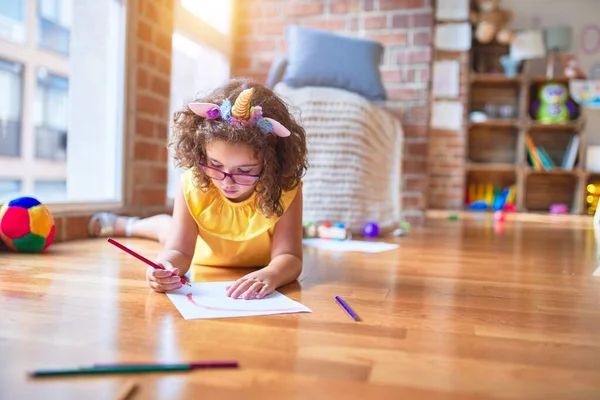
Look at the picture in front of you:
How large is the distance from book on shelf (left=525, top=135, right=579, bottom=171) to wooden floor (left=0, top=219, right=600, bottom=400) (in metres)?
3.94

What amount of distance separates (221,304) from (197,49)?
7.51 ft

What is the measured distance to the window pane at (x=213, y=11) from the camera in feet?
9.73

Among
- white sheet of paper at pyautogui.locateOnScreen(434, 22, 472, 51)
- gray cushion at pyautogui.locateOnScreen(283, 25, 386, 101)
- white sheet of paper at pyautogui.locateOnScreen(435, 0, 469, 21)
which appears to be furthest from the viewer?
white sheet of paper at pyautogui.locateOnScreen(434, 22, 472, 51)

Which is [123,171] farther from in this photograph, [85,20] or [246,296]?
[246,296]

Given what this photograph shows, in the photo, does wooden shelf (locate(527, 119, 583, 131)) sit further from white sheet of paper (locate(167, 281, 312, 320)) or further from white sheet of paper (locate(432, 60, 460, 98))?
white sheet of paper (locate(167, 281, 312, 320))

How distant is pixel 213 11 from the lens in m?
3.25

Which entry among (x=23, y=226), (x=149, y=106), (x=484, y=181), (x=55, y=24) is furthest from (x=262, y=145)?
(x=484, y=181)

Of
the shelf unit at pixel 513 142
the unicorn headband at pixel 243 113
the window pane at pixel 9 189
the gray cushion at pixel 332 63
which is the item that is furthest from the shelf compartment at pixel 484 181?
the unicorn headband at pixel 243 113

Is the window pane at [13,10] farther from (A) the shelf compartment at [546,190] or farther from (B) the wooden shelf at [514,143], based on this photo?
(A) the shelf compartment at [546,190]

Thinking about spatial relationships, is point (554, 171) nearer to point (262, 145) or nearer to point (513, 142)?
point (513, 142)

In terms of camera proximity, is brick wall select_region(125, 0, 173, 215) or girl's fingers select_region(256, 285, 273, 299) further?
brick wall select_region(125, 0, 173, 215)

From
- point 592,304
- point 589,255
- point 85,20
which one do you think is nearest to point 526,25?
point 589,255

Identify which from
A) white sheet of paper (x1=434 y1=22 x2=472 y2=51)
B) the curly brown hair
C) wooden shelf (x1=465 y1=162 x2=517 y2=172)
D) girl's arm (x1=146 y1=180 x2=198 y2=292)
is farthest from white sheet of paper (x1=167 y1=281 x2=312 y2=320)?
wooden shelf (x1=465 y1=162 x2=517 y2=172)

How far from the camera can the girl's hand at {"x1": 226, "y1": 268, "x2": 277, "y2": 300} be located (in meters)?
1.13
